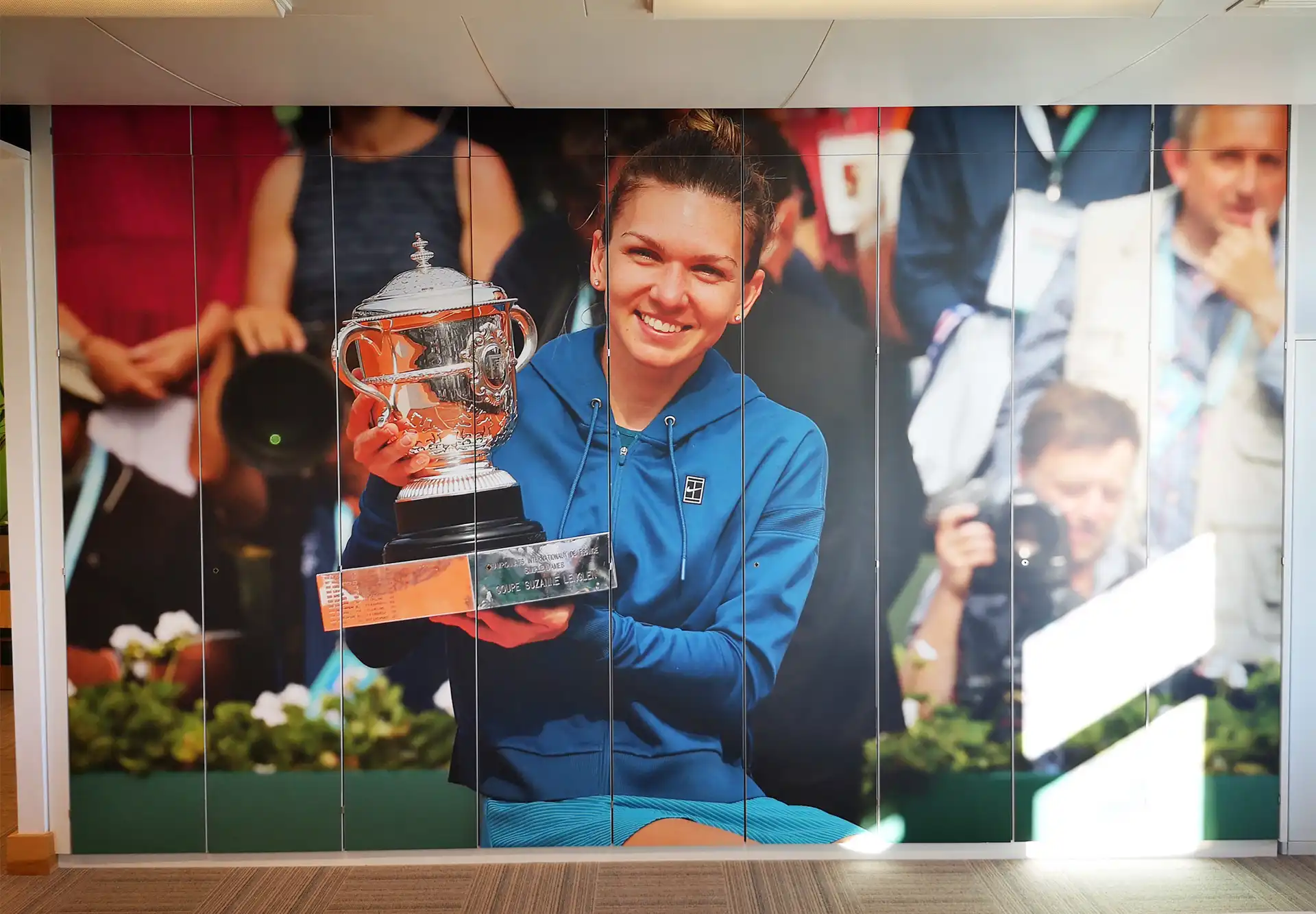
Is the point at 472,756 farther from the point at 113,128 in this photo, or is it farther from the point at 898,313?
the point at 113,128

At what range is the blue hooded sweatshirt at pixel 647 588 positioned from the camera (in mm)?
3389

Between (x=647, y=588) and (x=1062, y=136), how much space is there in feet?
7.74

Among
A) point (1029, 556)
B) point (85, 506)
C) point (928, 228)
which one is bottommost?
point (1029, 556)

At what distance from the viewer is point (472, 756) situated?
342 centimetres

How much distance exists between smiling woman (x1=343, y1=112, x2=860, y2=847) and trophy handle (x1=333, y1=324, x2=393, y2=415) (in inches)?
6.0

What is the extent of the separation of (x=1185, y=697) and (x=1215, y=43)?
2369mm

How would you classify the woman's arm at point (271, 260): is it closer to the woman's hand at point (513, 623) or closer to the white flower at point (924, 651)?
the woman's hand at point (513, 623)

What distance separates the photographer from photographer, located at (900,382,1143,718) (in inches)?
135

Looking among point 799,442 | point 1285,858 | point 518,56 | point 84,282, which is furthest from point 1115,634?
point 84,282

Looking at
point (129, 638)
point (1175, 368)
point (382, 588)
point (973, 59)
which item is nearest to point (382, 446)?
point (382, 588)

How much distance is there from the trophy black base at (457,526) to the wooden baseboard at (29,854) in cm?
169

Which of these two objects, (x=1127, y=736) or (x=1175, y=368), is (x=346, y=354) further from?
(x=1127, y=736)

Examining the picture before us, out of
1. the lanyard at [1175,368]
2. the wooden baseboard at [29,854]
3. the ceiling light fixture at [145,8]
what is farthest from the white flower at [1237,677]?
the wooden baseboard at [29,854]

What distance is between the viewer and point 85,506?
11.0 feet
